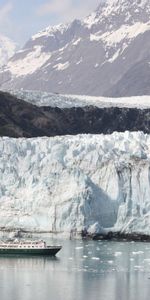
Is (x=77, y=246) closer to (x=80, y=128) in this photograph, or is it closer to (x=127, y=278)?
(x=127, y=278)

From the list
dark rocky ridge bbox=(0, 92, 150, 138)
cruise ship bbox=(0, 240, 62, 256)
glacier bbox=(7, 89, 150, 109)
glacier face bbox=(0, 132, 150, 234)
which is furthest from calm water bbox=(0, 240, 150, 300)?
glacier bbox=(7, 89, 150, 109)

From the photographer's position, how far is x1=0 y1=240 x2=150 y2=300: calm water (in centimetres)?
4359

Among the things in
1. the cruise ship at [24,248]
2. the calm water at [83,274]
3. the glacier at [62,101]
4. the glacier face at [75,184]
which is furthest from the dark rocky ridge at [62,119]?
the calm water at [83,274]

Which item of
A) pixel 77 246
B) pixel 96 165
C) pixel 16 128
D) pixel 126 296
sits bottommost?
pixel 126 296

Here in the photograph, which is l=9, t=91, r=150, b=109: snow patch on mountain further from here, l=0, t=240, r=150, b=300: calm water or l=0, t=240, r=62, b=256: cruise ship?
l=0, t=240, r=62, b=256: cruise ship

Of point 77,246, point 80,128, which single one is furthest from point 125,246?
point 80,128

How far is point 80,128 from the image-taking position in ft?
408

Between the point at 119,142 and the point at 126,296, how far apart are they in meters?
25.0

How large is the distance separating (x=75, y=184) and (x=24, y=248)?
7.26 meters

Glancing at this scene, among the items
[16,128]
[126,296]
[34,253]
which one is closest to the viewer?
[126,296]

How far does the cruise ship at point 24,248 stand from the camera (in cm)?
5750

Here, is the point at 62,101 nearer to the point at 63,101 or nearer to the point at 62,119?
the point at 63,101

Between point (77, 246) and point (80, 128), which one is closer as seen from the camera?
point (77, 246)

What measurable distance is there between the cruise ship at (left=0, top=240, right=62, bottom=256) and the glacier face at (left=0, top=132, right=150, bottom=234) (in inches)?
180
